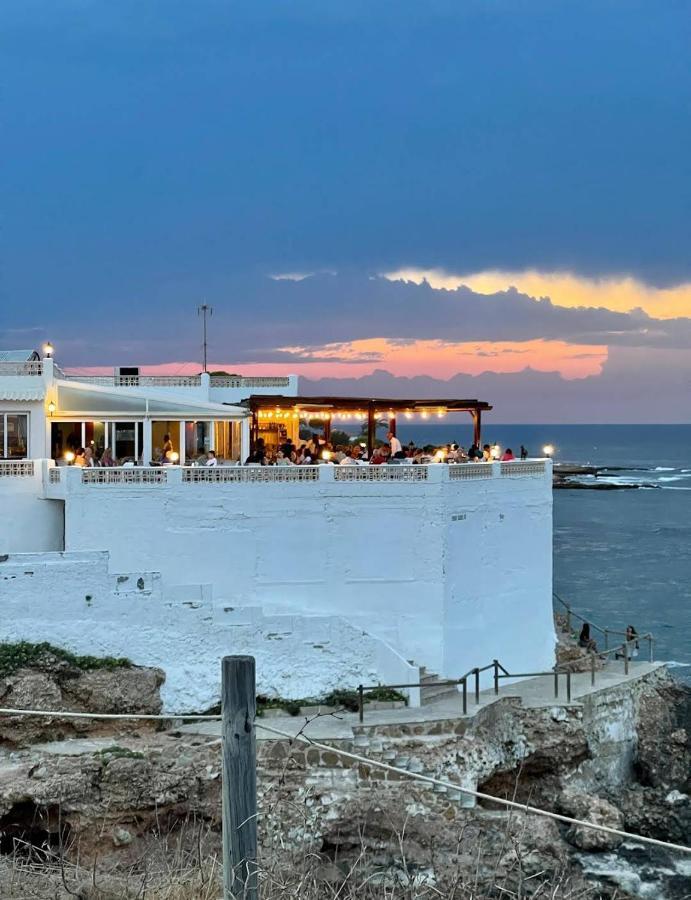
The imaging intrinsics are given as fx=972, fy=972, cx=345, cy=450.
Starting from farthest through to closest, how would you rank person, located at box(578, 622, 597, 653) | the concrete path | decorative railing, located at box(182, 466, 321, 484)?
person, located at box(578, 622, 597, 653), decorative railing, located at box(182, 466, 321, 484), the concrete path

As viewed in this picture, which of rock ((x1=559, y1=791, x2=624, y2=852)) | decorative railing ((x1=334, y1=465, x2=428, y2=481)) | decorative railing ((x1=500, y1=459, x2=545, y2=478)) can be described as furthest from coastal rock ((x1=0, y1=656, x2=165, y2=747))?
decorative railing ((x1=500, y1=459, x2=545, y2=478))

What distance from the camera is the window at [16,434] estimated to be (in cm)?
2427

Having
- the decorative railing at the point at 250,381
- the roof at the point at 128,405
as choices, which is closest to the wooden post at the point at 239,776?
the roof at the point at 128,405

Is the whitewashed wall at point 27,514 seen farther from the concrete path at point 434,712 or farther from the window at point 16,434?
the concrete path at point 434,712

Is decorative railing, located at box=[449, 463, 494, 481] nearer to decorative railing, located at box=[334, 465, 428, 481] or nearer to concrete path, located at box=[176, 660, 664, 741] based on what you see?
decorative railing, located at box=[334, 465, 428, 481]

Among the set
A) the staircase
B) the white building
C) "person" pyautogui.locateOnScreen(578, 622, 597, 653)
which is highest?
the white building

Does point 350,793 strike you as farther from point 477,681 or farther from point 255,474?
point 255,474

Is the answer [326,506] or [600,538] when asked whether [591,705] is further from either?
[600,538]

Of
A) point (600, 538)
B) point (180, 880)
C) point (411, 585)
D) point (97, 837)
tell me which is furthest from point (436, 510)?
point (600, 538)

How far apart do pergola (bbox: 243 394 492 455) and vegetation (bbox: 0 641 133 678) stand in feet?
26.0

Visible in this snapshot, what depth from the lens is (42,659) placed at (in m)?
19.9

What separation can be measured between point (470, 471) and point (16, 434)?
11346 millimetres

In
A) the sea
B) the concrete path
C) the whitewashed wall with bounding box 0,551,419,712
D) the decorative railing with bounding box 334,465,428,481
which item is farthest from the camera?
the sea

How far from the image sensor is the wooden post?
5207 mm
